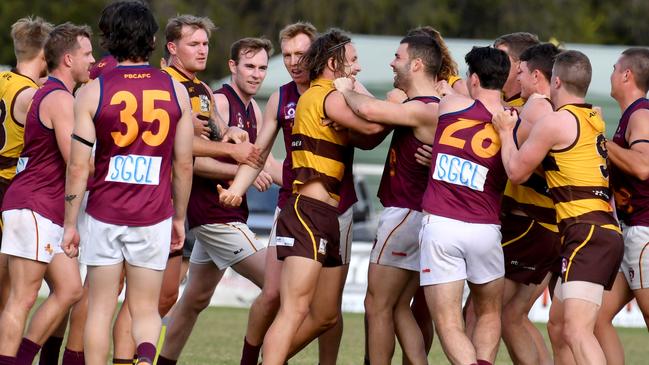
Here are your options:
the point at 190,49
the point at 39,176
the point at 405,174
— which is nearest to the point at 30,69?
the point at 39,176

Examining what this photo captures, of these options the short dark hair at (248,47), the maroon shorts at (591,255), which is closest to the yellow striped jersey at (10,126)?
the short dark hair at (248,47)

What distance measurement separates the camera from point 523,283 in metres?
9.06

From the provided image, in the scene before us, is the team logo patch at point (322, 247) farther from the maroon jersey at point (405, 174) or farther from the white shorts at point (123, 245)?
the white shorts at point (123, 245)

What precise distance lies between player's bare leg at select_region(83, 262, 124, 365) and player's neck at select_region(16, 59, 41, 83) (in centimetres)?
212

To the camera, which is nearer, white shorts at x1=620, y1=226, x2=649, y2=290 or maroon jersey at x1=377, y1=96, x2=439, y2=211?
maroon jersey at x1=377, y1=96, x2=439, y2=211

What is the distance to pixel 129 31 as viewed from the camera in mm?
7703

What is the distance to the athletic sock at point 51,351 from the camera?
9.45 metres

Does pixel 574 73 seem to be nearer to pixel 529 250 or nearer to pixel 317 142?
pixel 529 250

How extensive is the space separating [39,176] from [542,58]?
12.2 feet

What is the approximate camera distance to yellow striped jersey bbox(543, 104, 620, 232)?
814 cm

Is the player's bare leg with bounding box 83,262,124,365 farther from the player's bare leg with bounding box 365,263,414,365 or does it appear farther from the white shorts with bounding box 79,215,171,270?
the player's bare leg with bounding box 365,263,414,365

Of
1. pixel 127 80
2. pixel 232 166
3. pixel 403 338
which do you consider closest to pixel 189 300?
pixel 232 166

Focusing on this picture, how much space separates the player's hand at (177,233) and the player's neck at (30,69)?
1.89 m

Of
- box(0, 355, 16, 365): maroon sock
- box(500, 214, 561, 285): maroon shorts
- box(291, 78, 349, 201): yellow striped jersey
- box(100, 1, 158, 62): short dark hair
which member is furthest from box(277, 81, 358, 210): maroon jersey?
box(0, 355, 16, 365): maroon sock
